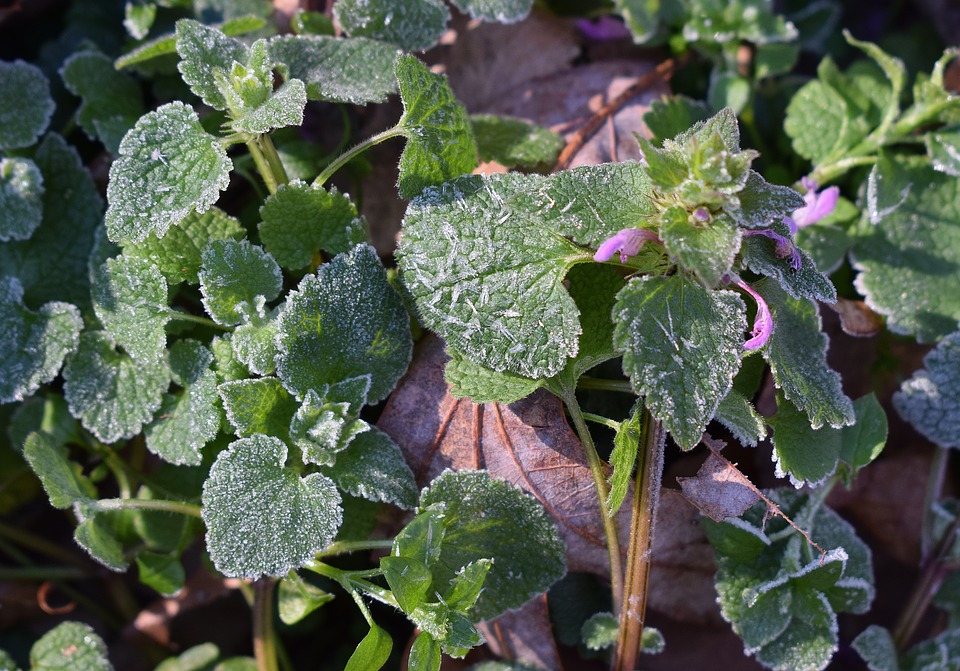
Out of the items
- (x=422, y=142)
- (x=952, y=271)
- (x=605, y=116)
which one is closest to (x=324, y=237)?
(x=422, y=142)

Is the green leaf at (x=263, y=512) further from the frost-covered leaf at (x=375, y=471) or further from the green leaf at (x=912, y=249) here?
the green leaf at (x=912, y=249)

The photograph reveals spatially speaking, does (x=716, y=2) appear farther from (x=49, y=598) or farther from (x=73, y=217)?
(x=49, y=598)

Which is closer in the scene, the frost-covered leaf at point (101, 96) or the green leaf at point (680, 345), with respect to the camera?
the green leaf at point (680, 345)

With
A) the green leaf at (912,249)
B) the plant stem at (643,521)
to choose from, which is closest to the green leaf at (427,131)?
the plant stem at (643,521)

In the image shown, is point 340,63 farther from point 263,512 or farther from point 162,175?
point 263,512

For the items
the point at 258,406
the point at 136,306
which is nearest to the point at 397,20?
the point at 136,306

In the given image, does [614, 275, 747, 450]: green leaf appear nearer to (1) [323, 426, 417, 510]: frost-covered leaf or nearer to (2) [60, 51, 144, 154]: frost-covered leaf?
(1) [323, 426, 417, 510]: frost-covered leaf

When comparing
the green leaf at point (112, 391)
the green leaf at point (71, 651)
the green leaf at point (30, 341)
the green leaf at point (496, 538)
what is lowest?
the green leaf at point (71, 651)
